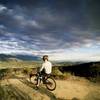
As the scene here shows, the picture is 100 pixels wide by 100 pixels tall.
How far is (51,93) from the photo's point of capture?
55.7 feet

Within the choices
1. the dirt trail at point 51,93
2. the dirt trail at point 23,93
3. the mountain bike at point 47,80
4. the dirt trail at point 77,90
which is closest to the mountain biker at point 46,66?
the mountain bike at point 47,80

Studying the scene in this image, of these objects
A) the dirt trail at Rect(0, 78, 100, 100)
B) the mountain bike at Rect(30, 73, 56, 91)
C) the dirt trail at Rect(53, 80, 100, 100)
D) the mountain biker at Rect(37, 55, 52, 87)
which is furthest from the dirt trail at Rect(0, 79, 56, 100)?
the dirt trail at Rect(53, 80, 100, 100)

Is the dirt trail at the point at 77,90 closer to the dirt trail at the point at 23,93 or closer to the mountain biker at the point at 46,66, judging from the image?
the mountain biker at the point at 46,66

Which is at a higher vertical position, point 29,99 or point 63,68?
point 63,68

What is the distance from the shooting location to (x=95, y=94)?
19188mm

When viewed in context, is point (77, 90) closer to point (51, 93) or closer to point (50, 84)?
point (50, 84)

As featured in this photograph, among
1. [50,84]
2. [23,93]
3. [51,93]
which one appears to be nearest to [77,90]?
[50,84]

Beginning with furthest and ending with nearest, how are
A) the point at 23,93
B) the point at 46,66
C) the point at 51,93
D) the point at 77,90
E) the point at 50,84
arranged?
1. the point at 77,90
2. the point at 50,84
3. the point at 46,66
4. the point at 51,93
5. the point at 23,93

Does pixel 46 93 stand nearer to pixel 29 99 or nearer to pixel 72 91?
pixel 29 99

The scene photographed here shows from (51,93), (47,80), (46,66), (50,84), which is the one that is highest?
(46,66)

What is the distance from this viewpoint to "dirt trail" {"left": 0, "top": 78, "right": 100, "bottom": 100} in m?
14.9

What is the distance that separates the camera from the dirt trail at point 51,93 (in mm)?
14880

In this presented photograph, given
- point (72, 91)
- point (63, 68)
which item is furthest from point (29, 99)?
point (63, 68)

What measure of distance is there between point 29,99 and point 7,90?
1225 mm
